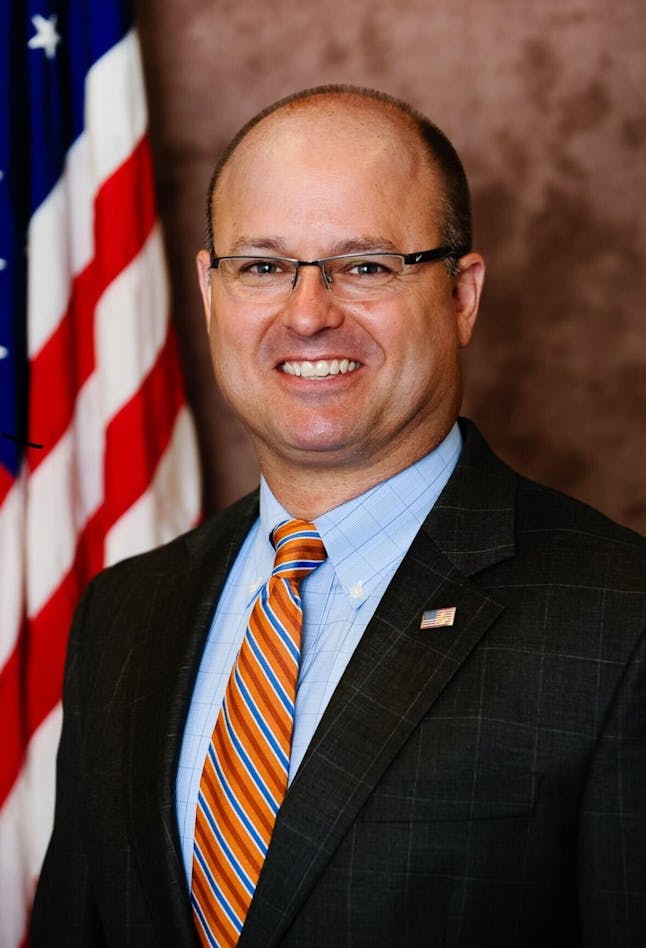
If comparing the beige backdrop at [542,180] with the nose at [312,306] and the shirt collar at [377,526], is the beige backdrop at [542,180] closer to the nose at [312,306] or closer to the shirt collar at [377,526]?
the shirt collar at [377,526]

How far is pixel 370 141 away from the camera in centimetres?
190

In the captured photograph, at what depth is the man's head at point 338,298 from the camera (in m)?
1.86

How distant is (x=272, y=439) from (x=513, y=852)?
0.70m

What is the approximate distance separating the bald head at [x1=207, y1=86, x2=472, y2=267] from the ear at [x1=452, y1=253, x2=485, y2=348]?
0.03 m

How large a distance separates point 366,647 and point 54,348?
1362 mm

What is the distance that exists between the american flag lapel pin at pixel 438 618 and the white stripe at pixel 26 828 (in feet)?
4.29

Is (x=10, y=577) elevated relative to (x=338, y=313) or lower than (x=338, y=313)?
lower

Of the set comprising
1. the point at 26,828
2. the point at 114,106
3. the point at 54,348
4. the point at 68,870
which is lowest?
the point at 26,828

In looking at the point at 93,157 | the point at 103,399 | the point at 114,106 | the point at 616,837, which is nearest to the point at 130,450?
the point at 103,399

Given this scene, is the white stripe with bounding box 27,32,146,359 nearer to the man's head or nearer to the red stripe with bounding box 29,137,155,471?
the red stripe with bounding box 29,137,155,471

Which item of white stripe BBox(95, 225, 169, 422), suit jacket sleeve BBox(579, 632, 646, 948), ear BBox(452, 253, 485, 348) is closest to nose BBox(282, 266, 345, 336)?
ear BBox(452, 253, 485, 348)

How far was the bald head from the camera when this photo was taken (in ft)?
6.22

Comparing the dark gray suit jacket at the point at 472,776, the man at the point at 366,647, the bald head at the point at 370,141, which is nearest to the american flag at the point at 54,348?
the man at the point at 366,647

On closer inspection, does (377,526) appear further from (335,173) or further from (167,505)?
(167,505)
